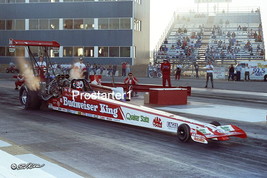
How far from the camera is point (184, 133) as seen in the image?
26.6 ft

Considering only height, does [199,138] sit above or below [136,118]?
below

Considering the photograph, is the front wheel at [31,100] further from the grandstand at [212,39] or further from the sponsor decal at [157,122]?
the grandstand at [212,39]

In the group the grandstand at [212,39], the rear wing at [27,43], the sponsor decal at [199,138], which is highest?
the grandstand at [212,39]

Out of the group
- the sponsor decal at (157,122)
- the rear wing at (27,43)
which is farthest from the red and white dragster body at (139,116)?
the rear wing at (27,43)

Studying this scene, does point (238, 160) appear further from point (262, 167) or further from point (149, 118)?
point (149, 118)

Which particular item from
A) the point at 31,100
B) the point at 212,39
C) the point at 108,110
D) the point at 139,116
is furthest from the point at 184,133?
the point at 212,39

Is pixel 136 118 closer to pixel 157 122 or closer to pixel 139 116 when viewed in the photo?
pixel 139 116

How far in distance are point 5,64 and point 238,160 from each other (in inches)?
1962

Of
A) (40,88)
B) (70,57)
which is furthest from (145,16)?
(40,88)

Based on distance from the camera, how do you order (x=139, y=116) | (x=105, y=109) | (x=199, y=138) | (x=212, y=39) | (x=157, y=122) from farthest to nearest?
(x=212, y=39) → (x=105, y=109) → (x=139, y=116) → (x=157, y=122) → (x=199, y=138)

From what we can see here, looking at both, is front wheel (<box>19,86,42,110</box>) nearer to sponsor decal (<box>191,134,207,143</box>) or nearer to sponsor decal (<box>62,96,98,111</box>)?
sponsor decal (<box>62,96,98,111</box>)

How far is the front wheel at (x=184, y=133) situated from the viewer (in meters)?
7.98

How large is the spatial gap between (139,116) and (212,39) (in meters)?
41.3

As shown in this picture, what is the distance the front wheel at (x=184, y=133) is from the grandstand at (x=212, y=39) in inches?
1301
